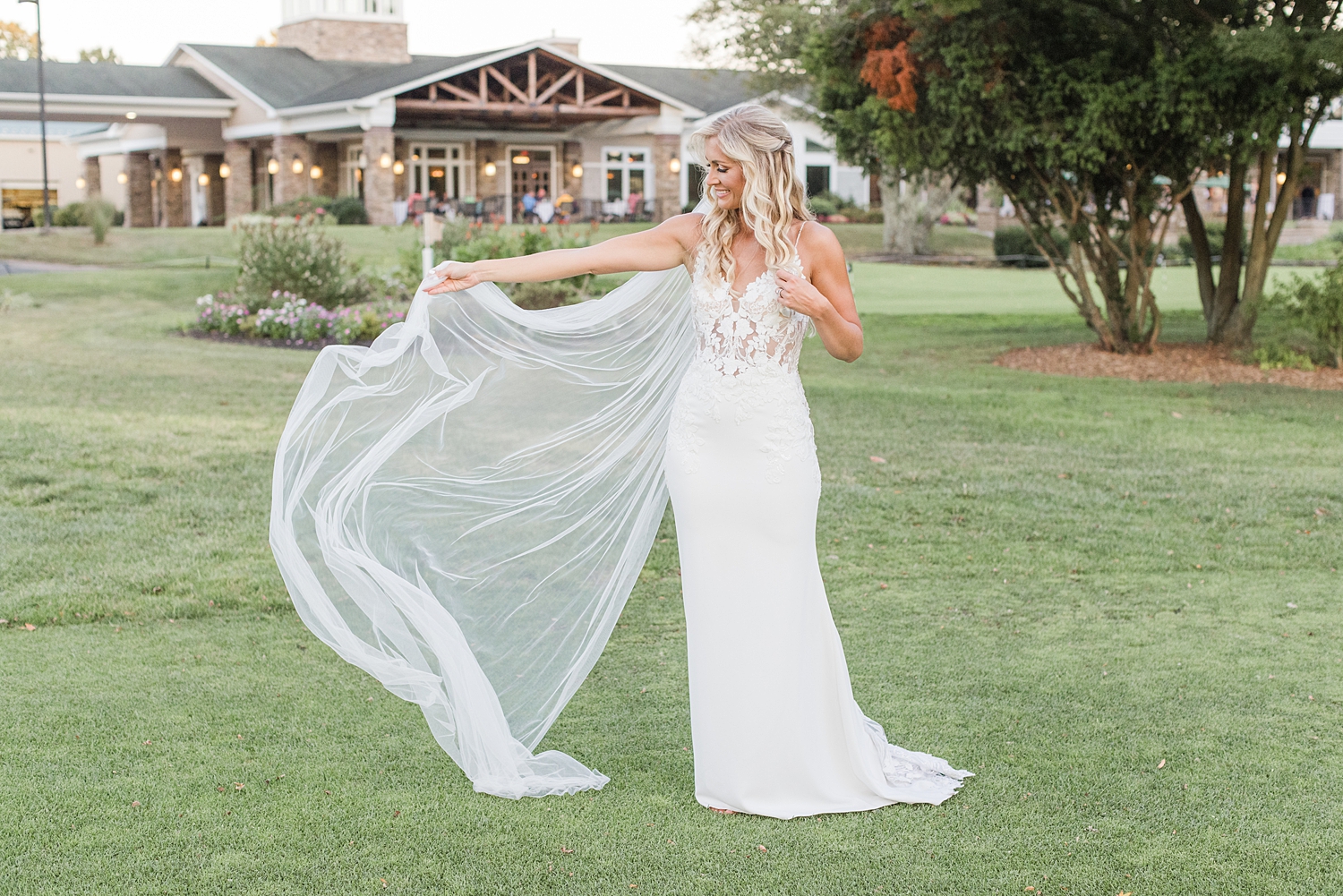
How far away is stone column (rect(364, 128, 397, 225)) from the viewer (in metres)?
35.7

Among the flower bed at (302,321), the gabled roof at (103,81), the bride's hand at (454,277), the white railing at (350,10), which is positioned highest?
the white railing at (350,10)

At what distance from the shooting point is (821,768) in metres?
4.09

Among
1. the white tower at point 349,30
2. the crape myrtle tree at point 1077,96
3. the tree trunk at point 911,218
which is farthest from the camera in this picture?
the white tower at point 349,30

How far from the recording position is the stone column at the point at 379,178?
1404 inches

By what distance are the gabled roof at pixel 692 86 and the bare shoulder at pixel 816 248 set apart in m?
41.4

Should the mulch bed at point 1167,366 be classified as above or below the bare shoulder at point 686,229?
below

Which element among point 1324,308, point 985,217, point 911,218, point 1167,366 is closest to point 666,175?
point 911,218

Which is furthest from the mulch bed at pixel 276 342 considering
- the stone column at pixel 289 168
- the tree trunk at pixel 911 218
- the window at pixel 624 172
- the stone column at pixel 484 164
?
the window at pixel 624 172

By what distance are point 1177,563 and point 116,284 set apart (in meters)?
19.5

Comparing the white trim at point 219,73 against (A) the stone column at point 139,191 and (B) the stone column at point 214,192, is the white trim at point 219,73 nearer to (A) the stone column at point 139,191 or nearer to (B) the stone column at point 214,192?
(B) the stone column at point 214,192

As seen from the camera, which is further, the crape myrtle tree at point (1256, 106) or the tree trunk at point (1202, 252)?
the tree trunk at point (1202, 252)

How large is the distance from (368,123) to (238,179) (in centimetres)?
647

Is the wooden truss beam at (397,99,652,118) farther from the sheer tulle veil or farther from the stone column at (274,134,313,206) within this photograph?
the sheer tulle veil

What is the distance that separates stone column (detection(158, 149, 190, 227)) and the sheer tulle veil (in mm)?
40594
